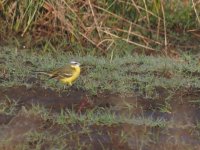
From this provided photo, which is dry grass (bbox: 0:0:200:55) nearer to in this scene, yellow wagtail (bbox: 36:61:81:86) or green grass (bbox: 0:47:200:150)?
green grass (bbox: 0:47:200:150)

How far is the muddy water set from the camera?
15.1 ft

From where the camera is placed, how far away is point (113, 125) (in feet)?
16.2

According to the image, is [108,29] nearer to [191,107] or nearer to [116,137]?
[191,107]

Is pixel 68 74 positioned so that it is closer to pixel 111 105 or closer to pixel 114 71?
pixel 111 105

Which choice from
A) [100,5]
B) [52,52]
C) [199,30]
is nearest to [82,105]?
[52,52]

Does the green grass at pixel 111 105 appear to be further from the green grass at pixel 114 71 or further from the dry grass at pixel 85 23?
the dry grass at pixel 85 23

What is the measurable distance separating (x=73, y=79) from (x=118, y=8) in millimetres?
2813


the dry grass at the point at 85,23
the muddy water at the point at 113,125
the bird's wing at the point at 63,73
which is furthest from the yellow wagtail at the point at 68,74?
the dry grass at the point at 85,23

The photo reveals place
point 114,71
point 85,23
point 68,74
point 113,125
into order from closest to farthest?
point 113,125, point 68,74, point 114,71, point 85,23

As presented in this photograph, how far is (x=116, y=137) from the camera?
4703 mm

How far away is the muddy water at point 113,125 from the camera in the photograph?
15.1 feet

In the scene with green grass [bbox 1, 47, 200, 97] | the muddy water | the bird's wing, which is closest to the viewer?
the muddy water

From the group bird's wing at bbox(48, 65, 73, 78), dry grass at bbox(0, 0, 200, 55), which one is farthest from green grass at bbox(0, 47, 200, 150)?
dry grass at bbox(0, 0, 200, 55)

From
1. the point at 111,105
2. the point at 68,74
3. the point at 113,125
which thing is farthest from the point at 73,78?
the point at 113,125
